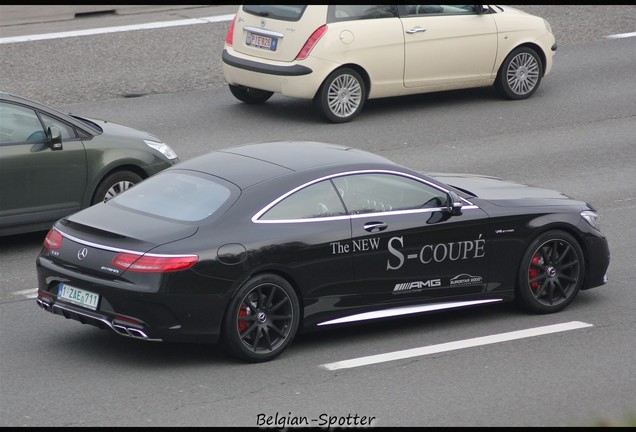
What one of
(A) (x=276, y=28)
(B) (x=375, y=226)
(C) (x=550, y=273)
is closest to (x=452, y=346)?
(B) (x=375, y=226)

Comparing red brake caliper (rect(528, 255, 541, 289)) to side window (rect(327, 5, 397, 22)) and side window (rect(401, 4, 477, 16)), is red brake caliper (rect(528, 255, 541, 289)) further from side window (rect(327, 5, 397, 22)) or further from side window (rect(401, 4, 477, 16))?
side window (rect(401, 4, 477, 16))

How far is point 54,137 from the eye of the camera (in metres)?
11.6

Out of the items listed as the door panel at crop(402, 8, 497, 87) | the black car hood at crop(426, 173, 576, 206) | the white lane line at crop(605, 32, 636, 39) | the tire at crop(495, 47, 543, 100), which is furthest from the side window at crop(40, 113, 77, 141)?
the white lane line at crop(605, 32, 636, 39)

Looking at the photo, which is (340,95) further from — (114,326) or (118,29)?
(114,326)

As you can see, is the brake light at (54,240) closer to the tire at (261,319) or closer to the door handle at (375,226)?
the tire at (261,319)

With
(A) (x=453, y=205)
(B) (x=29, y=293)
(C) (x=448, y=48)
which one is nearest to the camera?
(A) (x=453, y=205)

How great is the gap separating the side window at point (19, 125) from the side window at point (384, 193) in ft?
12.5

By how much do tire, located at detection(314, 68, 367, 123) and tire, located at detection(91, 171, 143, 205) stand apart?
4758 millimetres

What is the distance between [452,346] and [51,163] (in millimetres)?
4543

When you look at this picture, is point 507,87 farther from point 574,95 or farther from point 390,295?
point 390,295

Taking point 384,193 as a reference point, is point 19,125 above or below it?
below

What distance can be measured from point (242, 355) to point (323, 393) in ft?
2.56

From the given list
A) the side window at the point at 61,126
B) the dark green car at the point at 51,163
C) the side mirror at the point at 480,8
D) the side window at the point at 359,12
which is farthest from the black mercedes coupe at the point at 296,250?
the side mirror at the point at 480,8

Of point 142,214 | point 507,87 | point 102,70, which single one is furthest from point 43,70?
point 142,214
